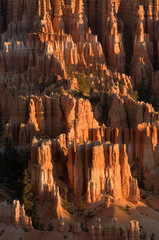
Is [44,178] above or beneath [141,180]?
above

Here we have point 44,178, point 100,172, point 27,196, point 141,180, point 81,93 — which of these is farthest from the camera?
point 81,93

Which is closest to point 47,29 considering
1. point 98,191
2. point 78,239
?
point 98,191

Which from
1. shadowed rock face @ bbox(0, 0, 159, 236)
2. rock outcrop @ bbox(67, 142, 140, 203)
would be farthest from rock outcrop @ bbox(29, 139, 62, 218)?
rock outcrop @ bbox(67, 142, 140, 203)

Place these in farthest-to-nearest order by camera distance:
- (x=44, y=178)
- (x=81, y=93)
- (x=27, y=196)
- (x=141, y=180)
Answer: (x=81, y=93)
(x=141, y=180)
(x=44, y=178)
(x=27, y=196)

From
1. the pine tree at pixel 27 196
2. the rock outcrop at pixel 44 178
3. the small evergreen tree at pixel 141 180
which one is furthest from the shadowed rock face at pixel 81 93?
the small evergreen tree at pixel 141 180

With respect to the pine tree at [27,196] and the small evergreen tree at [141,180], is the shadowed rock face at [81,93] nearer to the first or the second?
the pine tree at [27,196]

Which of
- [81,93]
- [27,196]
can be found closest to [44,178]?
[27,196]

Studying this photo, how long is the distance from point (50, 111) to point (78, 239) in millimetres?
22038

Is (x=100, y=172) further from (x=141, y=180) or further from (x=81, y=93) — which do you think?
(x=81, y=93)

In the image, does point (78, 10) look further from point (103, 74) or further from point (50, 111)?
point (50, 111)

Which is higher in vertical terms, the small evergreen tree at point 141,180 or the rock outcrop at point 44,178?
the rock outcrop at point 44,178

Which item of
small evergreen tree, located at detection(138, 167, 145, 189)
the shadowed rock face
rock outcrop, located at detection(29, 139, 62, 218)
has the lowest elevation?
small evergreen tree, located at detection(138, 167, 145, 189)

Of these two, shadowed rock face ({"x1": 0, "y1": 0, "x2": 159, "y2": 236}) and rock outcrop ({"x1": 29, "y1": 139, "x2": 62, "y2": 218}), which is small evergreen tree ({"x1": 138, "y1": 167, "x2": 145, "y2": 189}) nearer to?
shadowed rock face ({"x1": 0, "y1": 0, "x2": 159, "y2": 236})

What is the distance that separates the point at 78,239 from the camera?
37.6 meters
